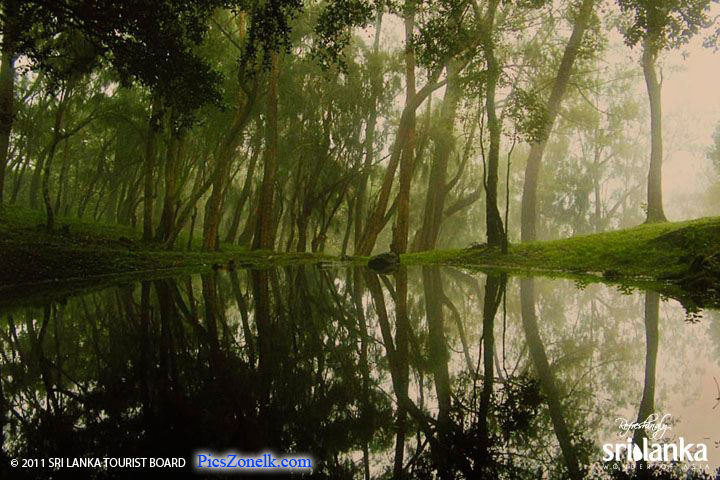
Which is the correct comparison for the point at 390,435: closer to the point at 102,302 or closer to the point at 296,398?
the point at 296,398

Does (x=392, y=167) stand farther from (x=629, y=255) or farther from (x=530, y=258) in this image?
(x=629, y=255)

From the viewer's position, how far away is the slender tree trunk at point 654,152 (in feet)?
58.6

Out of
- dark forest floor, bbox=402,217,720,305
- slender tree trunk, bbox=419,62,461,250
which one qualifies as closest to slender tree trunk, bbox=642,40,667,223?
dark forest floor, bbox=402,217,720,305

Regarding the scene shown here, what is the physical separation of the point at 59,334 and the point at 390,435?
172 inches

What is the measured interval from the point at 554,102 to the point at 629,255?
11.1 metres

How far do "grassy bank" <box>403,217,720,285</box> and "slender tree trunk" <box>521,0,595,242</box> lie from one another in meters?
3.88

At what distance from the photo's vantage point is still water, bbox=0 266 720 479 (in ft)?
7.29

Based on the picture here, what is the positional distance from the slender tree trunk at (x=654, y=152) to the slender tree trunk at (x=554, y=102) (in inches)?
113

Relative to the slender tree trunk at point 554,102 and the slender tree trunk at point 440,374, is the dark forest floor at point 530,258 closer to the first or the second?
the slender tree trunk at point 554,102

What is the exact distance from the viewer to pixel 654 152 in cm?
1908

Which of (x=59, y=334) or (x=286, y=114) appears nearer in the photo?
(x=59, y=334)

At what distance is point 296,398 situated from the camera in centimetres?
300

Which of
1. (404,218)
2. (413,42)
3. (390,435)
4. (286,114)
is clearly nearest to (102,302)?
(390,435)

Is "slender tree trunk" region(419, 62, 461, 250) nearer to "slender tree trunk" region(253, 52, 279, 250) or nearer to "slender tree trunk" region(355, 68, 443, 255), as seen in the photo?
"slender tree trunk" region(355, 68, 443, 255)
